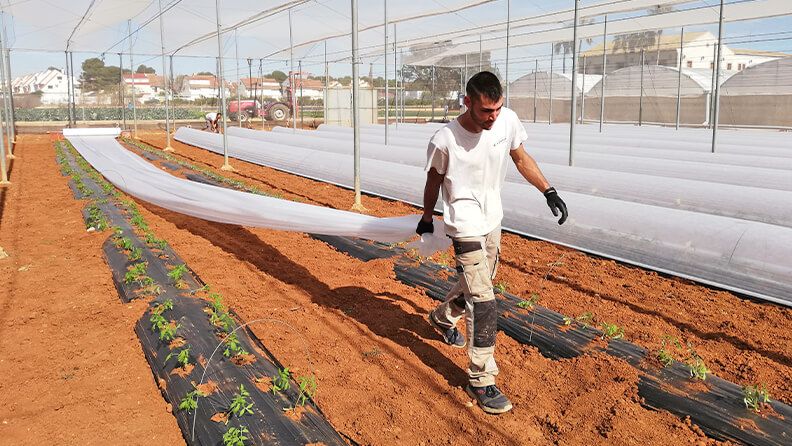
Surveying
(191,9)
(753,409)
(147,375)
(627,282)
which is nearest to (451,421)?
(753,409)

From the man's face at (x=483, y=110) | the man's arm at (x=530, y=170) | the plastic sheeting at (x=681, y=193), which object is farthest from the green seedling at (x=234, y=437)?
the plastic sheeting at (x=681, y=193)

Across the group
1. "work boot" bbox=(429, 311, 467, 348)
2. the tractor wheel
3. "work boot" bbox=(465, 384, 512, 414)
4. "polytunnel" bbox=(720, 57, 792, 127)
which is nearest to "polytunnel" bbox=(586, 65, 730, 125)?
"polytunnel" bbox=(720, 57, 792, 127)

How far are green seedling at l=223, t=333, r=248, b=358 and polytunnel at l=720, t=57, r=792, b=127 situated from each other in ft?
65.4

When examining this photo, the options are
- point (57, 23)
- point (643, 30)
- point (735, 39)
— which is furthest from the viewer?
point (57, 23)

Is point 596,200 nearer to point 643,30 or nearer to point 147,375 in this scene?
point 147,375

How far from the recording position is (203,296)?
430cm

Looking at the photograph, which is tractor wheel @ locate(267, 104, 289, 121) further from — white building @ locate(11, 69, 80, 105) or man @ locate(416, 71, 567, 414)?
man @ locate(416, 71, 567, 414)

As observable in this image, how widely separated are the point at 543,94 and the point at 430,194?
24240 mm

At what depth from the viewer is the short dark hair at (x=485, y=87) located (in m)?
2.82

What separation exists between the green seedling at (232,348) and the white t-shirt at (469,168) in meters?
1.32

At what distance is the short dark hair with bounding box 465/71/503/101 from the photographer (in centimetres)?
282

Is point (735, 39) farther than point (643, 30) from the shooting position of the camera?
No

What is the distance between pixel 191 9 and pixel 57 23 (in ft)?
18.4

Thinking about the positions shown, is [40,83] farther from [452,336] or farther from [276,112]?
[452,336]
